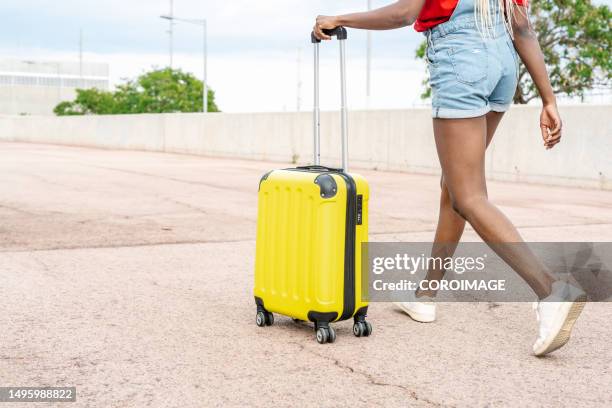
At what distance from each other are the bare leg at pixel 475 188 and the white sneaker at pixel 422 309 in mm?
615

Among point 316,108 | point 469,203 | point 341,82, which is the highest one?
point 341,82

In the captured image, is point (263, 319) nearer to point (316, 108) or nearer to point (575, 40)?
point (316, 108)

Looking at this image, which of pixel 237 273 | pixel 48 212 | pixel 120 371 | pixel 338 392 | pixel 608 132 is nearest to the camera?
pixel 338 392

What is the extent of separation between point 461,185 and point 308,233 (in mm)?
622

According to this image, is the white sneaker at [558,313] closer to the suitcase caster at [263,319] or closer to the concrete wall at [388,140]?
the suitcase caster at [263,319]

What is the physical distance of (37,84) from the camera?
114m

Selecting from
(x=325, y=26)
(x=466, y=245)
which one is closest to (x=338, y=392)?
(x=325, y=26)

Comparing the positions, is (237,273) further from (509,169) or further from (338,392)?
(509,169)

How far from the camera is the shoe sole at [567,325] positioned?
306cm

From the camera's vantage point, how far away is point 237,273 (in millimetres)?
5023

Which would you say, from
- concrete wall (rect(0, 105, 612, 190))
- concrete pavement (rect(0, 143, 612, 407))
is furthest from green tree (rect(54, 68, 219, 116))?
concrete pavement (rect(0, 143, 612, 407))

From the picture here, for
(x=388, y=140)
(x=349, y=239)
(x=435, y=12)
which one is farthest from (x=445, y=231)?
(x=388, y=140)

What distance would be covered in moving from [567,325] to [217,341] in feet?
4.41

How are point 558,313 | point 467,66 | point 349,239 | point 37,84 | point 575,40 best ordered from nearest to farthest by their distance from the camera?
1. point 558,313
2. point 467,66
3. point 349,239
4. point 575,40
5. point 37,84
